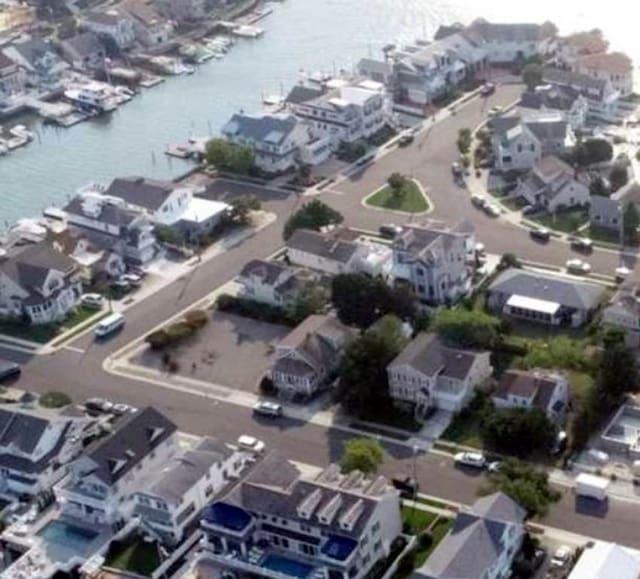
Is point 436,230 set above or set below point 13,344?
above

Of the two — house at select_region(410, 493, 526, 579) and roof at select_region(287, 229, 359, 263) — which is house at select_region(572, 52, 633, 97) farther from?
house at select_region(410, 493, 526, 579)

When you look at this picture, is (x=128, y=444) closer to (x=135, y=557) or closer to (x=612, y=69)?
(x=135, y=557)

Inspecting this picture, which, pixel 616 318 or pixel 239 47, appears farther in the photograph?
pixel 239 47

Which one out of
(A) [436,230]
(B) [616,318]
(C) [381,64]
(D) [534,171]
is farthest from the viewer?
(C) [381,64]

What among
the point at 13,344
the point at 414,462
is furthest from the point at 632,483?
the point at 13,344

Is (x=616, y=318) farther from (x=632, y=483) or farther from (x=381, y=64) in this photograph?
(x=381, y=64)

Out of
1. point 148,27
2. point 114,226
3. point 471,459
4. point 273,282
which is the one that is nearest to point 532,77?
point 273,282
